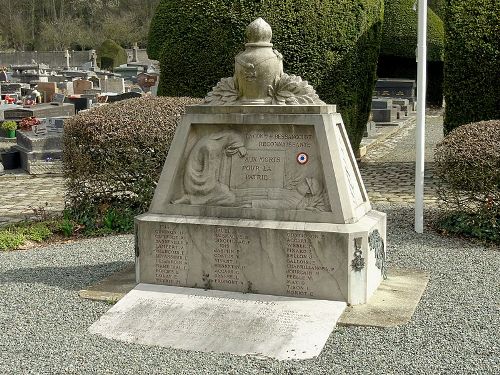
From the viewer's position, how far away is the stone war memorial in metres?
5.21

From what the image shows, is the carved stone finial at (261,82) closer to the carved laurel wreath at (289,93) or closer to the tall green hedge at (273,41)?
the carved laurel wreath at (289,93)

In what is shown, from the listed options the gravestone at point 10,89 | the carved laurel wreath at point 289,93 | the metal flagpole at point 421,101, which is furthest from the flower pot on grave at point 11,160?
the gravestone at point 10,89

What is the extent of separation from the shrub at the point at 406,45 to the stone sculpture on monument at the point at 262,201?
829 inches

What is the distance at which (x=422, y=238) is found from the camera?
25.9ft

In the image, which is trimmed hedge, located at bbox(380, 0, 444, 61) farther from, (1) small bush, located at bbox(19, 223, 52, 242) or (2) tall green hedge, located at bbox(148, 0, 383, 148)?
(1) small bush, located at bbox(19, 223, 52, 242)

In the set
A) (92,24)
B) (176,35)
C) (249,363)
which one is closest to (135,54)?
(92,24)

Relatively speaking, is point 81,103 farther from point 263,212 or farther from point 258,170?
point 263,212

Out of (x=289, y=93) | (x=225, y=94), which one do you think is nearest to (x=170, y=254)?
(x=225, y=94)

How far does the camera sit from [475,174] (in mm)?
7551

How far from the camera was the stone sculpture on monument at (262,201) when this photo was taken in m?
5.22

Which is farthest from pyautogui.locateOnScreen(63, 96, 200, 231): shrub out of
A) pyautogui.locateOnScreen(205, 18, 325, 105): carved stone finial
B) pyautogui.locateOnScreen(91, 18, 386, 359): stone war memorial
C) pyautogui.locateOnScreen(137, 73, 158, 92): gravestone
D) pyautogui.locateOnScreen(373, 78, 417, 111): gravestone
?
pyautogui.locateOnScreen(137, 73, 158, 92): gravestone

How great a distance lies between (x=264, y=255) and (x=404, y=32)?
897 inches

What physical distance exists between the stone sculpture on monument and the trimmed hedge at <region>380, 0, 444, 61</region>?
2106cm

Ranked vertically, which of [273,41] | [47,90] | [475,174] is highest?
[273,41]
